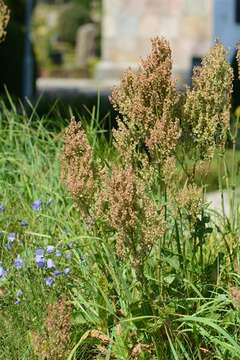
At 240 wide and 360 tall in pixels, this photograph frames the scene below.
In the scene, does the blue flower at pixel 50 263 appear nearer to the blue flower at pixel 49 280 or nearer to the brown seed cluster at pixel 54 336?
the blue flower at pixel 49 280

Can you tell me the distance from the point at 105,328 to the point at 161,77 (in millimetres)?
950

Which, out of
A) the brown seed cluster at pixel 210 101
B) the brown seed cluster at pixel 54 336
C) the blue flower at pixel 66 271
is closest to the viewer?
the brown seed cluster at pixel 54 336

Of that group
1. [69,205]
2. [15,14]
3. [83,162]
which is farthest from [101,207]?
[15,14]

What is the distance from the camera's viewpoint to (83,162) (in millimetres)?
3510

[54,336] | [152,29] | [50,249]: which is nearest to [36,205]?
[50,249]

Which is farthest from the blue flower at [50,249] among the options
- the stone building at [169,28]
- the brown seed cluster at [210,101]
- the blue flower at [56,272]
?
the stone building at [169,28]

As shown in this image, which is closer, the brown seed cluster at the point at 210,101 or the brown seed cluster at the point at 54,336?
the brown seed cluster at the point at 54,336

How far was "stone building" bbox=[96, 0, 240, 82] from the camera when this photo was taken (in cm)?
1870

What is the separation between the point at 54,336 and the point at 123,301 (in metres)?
0.63

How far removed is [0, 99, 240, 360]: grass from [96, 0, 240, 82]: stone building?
14.6 meters

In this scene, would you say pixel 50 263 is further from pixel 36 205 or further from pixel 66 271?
pixel 36 205

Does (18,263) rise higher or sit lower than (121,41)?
higher

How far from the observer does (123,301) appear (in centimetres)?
376

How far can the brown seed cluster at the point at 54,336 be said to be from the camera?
316 cm
